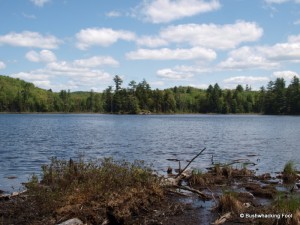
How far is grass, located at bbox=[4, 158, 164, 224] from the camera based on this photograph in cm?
1291

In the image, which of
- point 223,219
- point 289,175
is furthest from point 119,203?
point 289,175

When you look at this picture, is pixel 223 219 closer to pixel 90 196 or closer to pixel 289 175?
pixel 90 196

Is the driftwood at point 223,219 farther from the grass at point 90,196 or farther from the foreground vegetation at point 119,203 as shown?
the grass at point 90,196

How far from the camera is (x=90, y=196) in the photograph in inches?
531

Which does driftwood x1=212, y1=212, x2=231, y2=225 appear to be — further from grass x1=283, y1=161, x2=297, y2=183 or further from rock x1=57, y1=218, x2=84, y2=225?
grass x1=283, y1=161, x2=297, y2=183

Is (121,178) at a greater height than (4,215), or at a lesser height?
greater

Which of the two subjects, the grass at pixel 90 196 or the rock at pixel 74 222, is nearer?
the rock at pixel 74 222

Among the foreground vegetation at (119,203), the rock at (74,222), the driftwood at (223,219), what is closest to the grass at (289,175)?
the foreground vegetation at (119,203)

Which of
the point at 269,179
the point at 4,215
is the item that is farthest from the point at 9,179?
the point at 269,179

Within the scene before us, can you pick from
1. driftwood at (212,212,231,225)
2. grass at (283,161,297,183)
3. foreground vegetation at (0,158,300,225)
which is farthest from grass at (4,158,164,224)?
grass at (283,161,297,183)

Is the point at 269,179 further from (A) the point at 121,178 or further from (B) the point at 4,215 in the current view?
(B) the point at 4,215

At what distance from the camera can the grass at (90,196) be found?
12906 millimetres

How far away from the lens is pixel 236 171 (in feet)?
79.3

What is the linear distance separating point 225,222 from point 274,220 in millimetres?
1840
